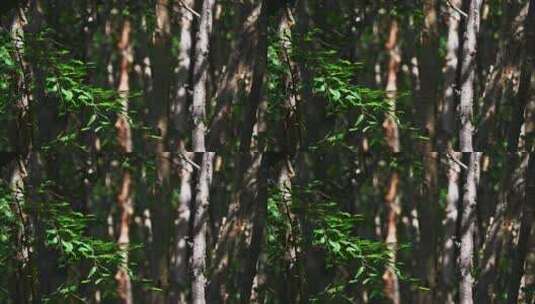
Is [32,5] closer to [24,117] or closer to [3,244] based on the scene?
[24,117]

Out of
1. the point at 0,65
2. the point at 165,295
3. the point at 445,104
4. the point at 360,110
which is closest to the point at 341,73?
the point at 360,110

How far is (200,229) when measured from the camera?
770 cm

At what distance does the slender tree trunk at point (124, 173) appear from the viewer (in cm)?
826

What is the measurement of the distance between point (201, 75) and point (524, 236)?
2711 millimetres

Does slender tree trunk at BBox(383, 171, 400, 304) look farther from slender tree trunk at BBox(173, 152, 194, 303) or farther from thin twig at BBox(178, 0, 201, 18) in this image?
thin twig at BBox(178, 0, 201, 18)

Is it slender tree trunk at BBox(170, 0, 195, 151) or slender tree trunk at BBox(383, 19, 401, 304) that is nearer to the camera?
slender tree trunk at BBox(383, 19, 401, 304)

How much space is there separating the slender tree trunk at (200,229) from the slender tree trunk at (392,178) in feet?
4.53

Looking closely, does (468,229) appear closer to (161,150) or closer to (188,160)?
(188,160)

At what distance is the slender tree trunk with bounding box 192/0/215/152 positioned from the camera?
7793mm

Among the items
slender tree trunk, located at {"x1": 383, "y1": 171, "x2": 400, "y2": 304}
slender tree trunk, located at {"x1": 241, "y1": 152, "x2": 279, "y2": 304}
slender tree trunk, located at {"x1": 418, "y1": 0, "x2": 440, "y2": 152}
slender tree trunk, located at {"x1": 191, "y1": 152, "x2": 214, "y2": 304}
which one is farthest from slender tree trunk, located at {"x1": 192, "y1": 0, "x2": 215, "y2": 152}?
slender tree trunk, located at {"x1": 418, "y1": 0, "x2": 440, "y2": 152}

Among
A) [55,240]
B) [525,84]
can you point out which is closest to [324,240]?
[525,84]

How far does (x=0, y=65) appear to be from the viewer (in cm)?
834

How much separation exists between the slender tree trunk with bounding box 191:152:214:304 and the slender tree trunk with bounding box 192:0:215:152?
0.15 metres

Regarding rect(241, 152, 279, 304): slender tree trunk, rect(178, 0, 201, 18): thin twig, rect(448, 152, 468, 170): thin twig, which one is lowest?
rect(241, 152, 279, 304): slender tree trunk
